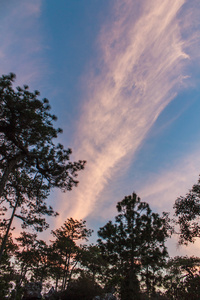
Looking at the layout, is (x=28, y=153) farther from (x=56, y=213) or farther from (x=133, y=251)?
(x=133, y=251)

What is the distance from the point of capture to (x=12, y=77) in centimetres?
1102

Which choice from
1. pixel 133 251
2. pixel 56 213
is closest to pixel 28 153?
pixel 56 213

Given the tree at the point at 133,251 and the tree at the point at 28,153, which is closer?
the tree at the point at 28,153

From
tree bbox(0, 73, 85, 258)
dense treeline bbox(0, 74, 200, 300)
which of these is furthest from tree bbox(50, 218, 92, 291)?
tree bbox(0, 73, 85, 258)

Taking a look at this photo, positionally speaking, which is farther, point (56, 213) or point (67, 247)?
point (67, 247)

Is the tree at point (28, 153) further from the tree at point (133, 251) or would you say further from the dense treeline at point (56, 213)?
the tree at point (133, 251)

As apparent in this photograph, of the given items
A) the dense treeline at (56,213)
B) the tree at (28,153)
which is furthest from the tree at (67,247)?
the tree at (28,153)

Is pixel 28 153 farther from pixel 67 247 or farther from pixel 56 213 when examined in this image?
pixel 67 247

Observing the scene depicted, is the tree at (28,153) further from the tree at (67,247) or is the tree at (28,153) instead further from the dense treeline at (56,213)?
the tree at (67,247)

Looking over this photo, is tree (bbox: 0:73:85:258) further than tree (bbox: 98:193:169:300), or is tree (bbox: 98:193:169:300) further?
tree (bbox: 98:193:169:300)

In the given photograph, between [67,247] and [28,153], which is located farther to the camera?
[67,247]

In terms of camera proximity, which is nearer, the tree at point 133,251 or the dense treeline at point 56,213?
the dense treeline at point 56,213

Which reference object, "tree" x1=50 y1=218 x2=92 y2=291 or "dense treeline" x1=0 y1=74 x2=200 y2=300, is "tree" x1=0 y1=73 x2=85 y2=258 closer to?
"dense treeline" x1=0 y1=74 x2=200 y2=300

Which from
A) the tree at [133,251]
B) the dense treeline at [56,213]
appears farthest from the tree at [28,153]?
the tree at [133,251]
